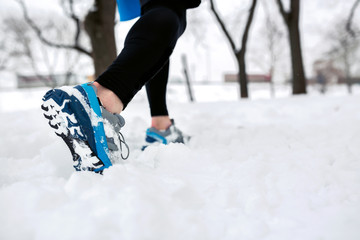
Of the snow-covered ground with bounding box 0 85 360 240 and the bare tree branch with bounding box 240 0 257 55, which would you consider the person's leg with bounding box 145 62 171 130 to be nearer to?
the snow-covered ground with bounding box 0 85 360 240

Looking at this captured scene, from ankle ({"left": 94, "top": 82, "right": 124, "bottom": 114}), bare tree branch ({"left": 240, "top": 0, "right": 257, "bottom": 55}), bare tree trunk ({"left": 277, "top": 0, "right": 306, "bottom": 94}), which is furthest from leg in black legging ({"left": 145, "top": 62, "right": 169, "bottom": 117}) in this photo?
bare tree branch ({"left": 240, "top": 0, "right": 257, "bottom": 55})

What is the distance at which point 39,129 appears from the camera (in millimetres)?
1476

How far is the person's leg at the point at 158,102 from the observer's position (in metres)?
1.28

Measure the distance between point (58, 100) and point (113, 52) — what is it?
107 inches

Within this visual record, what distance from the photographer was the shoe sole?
0.67m

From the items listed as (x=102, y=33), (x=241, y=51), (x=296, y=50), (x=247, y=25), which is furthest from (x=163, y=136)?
(x=247, y=25)

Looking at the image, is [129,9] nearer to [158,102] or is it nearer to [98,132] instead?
[158,102]

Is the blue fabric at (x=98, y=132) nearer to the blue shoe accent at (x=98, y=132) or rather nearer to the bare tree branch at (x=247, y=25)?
the blue shoe accent at (x=98, y=132)

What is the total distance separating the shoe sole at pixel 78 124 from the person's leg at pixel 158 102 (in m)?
0.58

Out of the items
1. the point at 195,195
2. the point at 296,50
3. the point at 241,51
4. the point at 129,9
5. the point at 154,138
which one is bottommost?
the point at 241,51

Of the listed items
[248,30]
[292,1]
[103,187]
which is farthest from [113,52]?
[248,30]

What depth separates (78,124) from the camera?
682 millimetres

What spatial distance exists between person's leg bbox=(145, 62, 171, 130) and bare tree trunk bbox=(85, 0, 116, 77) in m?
2.05

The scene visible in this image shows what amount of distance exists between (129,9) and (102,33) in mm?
2376
